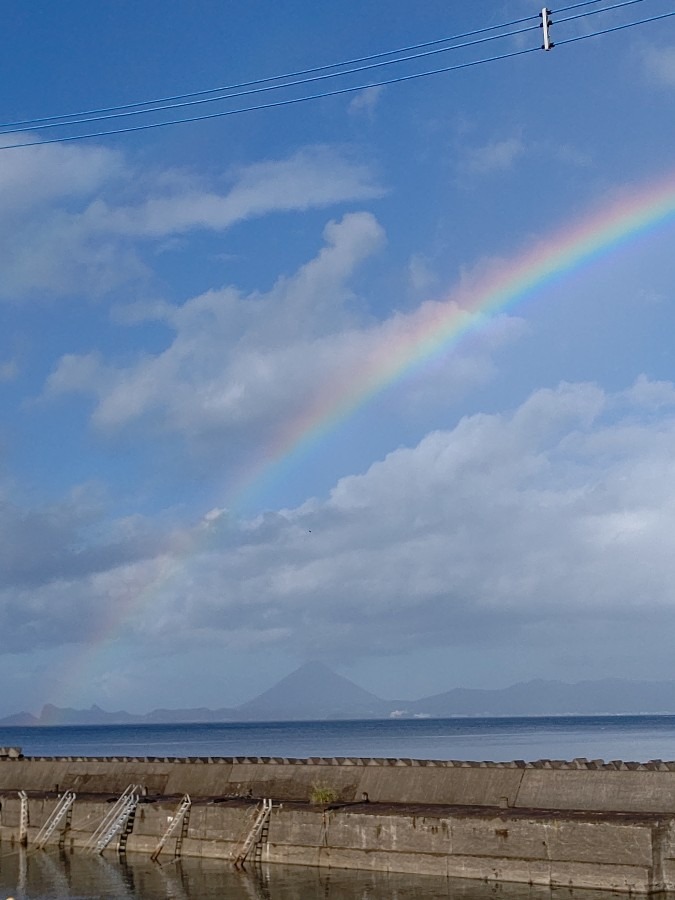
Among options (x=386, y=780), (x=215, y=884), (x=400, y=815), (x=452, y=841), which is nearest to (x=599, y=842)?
(x=452, y=841)

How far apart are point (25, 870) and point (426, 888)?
17.8m

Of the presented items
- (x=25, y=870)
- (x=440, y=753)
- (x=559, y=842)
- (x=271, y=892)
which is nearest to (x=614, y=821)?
(x=559, y=842)

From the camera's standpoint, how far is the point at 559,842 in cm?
3372

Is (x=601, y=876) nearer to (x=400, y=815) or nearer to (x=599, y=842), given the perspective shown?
(x=599, y=842)

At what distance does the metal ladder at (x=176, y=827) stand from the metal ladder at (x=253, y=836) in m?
3.48

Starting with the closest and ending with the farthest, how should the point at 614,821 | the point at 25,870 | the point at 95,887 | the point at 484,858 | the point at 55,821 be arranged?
the point at 614,821 → the point at 484,858 → the point at 95,887 → the point at 25,870 → the point at 55,821

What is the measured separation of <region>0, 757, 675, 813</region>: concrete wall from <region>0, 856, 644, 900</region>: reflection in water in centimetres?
463

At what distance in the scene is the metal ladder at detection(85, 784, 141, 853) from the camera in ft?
152

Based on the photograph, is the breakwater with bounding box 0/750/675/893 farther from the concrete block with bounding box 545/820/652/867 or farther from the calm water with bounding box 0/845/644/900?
the calm water with bounding box 0/845/644/900

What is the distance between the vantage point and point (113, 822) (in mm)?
46844

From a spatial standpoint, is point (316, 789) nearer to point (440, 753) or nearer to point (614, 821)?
point (614, 821)

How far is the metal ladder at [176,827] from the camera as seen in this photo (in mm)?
44062

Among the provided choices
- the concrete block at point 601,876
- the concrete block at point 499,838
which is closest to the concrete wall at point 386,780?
the concrete block at point 499,838

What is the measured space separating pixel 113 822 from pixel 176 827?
387 centimetres
